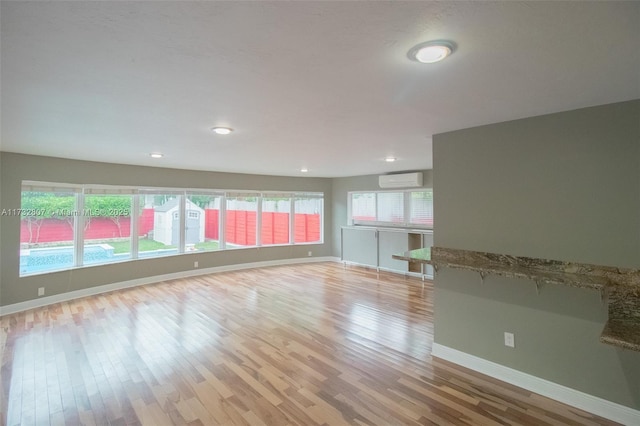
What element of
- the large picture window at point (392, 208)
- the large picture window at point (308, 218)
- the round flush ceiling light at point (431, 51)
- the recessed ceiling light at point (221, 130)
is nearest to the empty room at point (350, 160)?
the round flush ceiling light at point (431, 51)

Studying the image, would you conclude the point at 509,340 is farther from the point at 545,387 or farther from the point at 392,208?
the point at 392,208

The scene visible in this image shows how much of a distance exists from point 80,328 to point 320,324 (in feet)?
10.1

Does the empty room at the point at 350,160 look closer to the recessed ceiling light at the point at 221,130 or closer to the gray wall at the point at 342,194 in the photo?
the recessed ceiling light at the point at 221,130

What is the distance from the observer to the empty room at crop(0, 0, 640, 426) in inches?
50.4

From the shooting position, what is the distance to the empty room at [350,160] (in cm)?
128

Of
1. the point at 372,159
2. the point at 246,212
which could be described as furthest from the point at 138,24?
the point at 246,212

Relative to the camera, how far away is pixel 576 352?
2264mm

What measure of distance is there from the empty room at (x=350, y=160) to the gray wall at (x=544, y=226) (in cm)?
1

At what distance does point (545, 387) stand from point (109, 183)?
6.77 metres

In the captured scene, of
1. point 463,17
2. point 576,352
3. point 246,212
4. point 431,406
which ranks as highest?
point 463,17

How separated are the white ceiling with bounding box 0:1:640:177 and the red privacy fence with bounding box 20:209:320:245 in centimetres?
260

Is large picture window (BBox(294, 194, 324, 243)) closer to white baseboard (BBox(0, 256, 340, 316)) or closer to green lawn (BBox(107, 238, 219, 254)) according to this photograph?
white baseboard (BBox(0, 256, 340, 316))

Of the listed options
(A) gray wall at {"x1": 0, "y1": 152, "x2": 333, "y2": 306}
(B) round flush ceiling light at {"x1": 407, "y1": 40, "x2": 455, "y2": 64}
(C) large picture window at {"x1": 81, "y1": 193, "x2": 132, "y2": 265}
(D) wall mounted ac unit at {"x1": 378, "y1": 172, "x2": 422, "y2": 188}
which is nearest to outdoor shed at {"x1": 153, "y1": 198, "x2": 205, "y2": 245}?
(A) gray wall at {"x1": 0, "y1": 152, "x2": 333, "y2": 306}

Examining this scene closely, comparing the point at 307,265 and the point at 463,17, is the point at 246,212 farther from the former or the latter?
the point at 463,17
